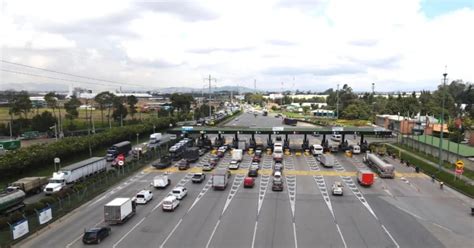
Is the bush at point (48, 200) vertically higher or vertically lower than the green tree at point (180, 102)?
lower

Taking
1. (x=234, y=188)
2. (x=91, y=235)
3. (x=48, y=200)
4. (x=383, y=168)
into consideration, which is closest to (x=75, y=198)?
(x=48, y=200)

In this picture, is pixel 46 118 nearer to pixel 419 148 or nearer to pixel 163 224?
pixel 163 224

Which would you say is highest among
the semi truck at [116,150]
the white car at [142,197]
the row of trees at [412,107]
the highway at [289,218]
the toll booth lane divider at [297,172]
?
the row of trees at [412,107]

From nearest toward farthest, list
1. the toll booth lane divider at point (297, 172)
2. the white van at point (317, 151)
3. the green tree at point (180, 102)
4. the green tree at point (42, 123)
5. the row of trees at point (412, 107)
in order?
the toll booth lane divider at point (297, 172) < the white van at point (317, 151) < the green tree at point (42, 123) < the row of trees at point (412, 107) < the green tree at point (180, 102)

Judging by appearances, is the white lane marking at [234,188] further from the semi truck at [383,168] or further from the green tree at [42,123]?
the green tree at [42,123]

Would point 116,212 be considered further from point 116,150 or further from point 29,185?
point 116,150

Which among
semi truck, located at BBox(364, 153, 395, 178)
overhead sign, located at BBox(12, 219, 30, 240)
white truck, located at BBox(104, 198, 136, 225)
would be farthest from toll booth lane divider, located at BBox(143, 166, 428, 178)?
overhead sign, located at BBox(12, 219, 30, 240)

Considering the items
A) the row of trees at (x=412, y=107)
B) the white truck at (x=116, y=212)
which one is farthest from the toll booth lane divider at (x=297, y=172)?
the row of trees at (x=412, y=107)
